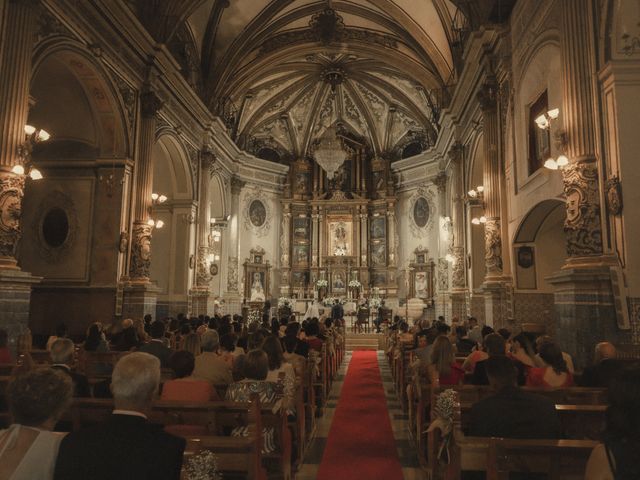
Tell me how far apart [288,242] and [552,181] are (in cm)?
2026

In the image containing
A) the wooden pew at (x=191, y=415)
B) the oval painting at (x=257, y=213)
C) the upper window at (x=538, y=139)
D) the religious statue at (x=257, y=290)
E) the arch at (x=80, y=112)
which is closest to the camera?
the wooden pew at (x=191, y=415)

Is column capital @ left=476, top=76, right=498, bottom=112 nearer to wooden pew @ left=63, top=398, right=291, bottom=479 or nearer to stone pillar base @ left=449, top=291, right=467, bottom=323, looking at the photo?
stone pillar base @ left=449, top=291, right=467, bottom=323

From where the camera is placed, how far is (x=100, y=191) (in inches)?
529

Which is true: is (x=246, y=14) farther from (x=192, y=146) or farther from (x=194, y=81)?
(x=192, y=146)

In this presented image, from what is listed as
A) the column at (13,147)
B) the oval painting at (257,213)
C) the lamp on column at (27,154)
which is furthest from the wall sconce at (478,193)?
the oval painting at (257,213)

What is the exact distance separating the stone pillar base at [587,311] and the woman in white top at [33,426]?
6.86 meters

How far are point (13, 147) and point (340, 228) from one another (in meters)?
20.8

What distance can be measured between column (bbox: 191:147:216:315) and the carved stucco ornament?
1373 cm

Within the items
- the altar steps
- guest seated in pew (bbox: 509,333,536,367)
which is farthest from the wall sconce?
guest seated in pew (bbox: 509,333,536,367)

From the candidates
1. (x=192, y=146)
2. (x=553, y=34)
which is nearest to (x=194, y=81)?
(x=192, y=146)

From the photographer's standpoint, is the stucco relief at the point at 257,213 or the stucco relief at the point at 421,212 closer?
the stucco relief at the point at 421,212

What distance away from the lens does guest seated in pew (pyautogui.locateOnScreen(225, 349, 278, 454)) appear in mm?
4312

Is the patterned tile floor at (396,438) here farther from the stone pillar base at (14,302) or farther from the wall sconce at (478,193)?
the wall sconce at (478,193)

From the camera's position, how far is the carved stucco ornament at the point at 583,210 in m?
7.61
